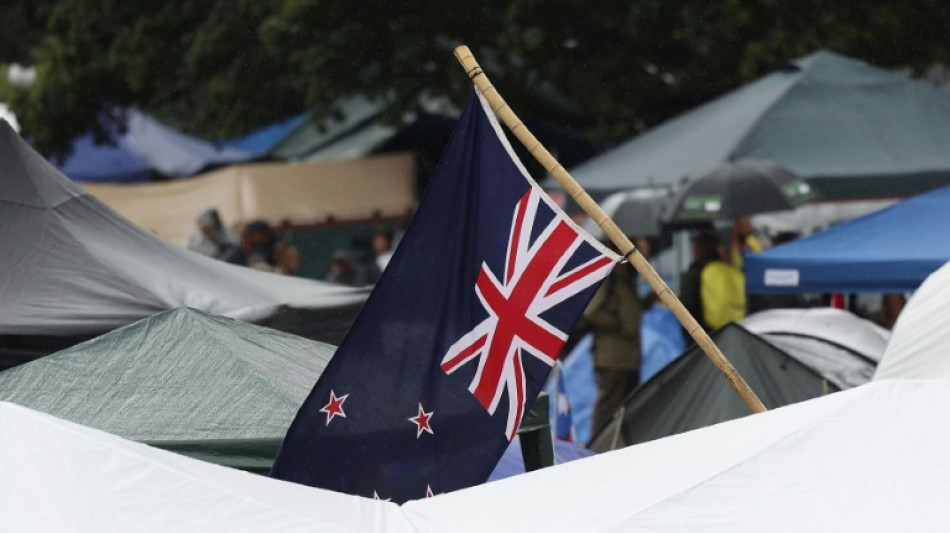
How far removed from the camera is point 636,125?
1992 cm

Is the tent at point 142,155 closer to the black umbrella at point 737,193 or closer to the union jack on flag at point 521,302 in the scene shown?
the black umbrella at point 737,193

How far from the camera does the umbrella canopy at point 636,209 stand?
16.4 meters

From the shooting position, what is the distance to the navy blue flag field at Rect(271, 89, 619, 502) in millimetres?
4996

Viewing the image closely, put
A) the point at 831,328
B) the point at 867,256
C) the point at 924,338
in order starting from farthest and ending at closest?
1. the point at 867,256
2. the point at 831,328
3. the point at 924,338

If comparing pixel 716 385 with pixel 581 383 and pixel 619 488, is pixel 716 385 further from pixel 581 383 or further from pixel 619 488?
pixel 581 383

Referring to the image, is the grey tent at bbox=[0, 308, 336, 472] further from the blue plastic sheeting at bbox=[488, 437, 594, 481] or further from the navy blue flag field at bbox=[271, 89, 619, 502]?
the blue plastic sheeting at bbox=[488, 437, 594, 481]

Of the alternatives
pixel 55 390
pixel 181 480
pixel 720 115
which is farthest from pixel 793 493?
pixel 720 115

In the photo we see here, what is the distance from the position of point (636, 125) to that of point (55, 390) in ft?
49.3

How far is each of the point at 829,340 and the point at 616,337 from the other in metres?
2.93

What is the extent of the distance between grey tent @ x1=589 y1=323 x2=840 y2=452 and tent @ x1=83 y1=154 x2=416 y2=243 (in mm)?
14460

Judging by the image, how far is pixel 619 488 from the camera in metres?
3.60

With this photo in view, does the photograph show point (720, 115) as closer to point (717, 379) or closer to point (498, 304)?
point (717, 379)

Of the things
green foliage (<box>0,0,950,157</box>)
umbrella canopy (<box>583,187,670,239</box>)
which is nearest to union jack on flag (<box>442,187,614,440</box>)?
umbrella canopy (<box>583,187,670,239</box>)

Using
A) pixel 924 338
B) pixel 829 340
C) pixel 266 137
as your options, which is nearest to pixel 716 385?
pixel 829 340
